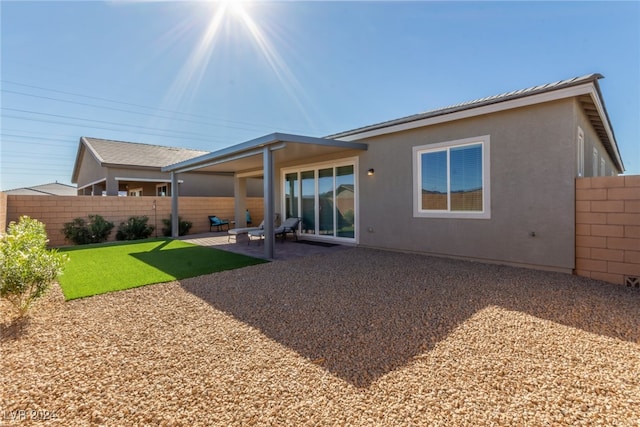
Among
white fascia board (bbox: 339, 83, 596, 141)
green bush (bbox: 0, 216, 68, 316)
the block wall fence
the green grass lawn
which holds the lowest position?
the green grass lawn

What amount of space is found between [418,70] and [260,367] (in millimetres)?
12066

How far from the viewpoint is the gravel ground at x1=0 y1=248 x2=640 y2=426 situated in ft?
7.04

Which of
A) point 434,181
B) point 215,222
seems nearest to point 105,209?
point 215,222

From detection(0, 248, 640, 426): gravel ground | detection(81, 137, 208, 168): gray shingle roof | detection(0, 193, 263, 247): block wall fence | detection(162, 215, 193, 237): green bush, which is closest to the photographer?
detection(0, 248, 640, 426): gravel ground

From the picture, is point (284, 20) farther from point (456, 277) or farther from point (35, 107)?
point (35, 107)

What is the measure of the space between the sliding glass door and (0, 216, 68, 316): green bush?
733cm

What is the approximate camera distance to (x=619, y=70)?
34.5 feet

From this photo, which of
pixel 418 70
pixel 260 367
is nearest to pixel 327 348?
pixel 260 367

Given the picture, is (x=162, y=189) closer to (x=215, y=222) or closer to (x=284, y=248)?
(x=215, y=222)

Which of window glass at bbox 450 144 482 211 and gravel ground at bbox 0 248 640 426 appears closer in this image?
gravel ground at bbox 0 248 640 426

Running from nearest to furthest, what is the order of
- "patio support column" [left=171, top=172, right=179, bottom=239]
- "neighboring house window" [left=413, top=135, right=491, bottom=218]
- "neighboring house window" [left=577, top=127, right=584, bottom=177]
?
"neighboring house window" [left=577, top=127, right=584, bottom=177] < "neighboring house window" [left=413, top=135, right=491, bottom=218] < "patio support column" [left=171, top=172, right=179, bottom=239]

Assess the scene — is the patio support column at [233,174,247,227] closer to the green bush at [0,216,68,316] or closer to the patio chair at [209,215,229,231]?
the patio chair at [209,215,229,231]

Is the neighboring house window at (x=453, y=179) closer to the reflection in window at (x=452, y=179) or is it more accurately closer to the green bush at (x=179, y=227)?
the reflection in window at (x=452, y=179)

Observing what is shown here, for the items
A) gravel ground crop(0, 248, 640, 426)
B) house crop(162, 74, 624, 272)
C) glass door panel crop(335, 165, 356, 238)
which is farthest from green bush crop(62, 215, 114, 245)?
glass door panel crop(335, 165, 356, 238)
